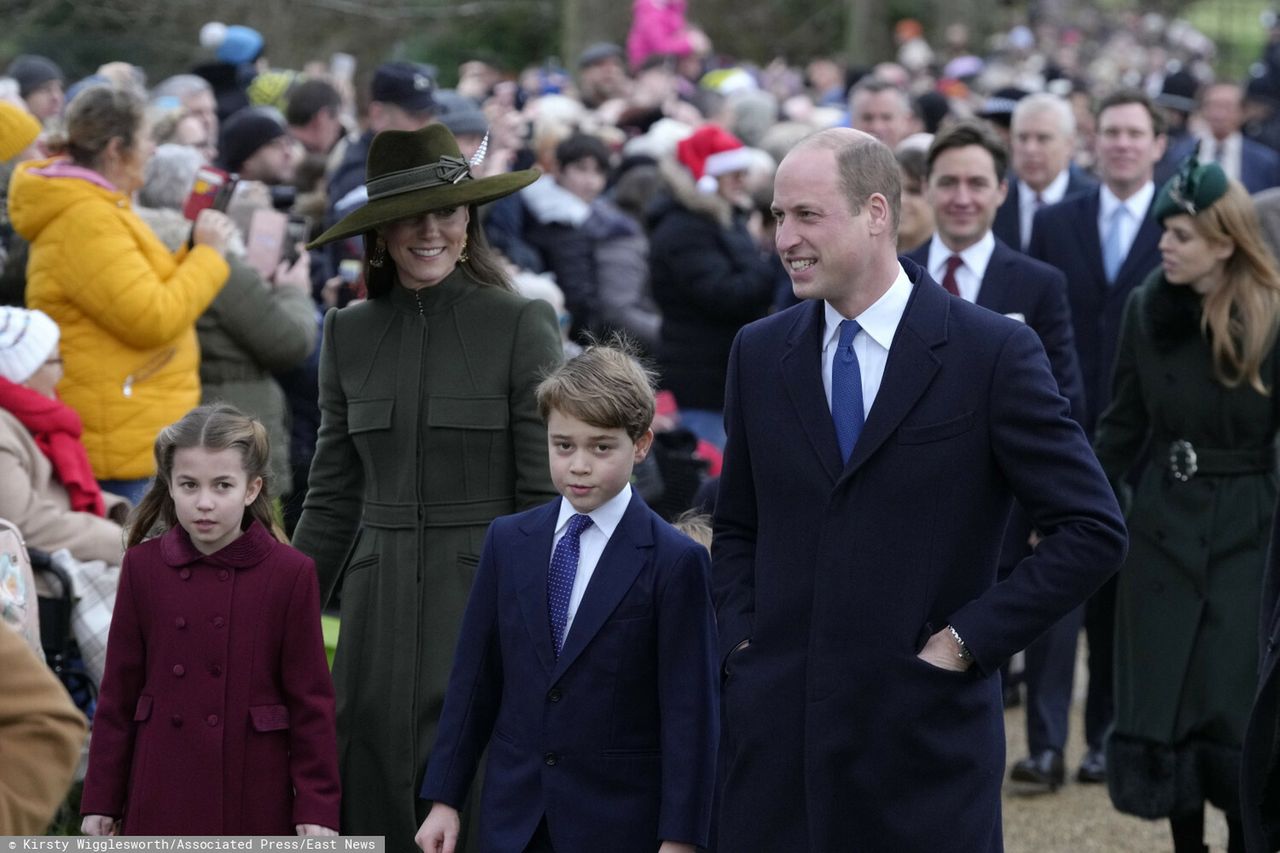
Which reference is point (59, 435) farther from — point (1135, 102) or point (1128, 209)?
point (1135, 102)

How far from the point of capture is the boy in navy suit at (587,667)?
415cm

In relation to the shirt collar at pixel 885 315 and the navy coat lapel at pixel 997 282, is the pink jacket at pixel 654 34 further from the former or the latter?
the shirt collar at pixel 885 315

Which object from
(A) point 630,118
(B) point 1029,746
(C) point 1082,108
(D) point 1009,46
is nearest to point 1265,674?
(B) point 1029,746

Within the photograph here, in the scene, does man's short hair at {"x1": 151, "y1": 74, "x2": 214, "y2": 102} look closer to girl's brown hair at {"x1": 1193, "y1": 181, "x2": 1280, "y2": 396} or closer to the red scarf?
the red scarf

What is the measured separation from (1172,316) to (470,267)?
2.61 m

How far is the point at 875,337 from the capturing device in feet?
12.8

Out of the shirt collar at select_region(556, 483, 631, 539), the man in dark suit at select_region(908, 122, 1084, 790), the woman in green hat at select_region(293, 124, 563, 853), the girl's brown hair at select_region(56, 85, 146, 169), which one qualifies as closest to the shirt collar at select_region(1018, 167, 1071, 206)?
the man in dark suit at select_region(908, 122, 1084, 790)

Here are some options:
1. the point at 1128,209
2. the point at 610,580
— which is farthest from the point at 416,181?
the point at 1128,209

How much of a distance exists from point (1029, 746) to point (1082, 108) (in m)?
9.88

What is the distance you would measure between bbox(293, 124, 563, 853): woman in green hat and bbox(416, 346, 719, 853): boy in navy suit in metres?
0.45

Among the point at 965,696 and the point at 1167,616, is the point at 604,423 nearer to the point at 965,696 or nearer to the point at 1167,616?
the point at 965,696

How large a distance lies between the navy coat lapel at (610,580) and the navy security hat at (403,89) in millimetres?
4784

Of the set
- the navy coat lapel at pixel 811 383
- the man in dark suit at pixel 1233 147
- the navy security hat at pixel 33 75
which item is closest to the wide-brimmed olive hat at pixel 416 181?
the navy coat lapel at pixel 811 383

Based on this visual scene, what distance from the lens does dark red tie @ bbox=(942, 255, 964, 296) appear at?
6801 millimetres
